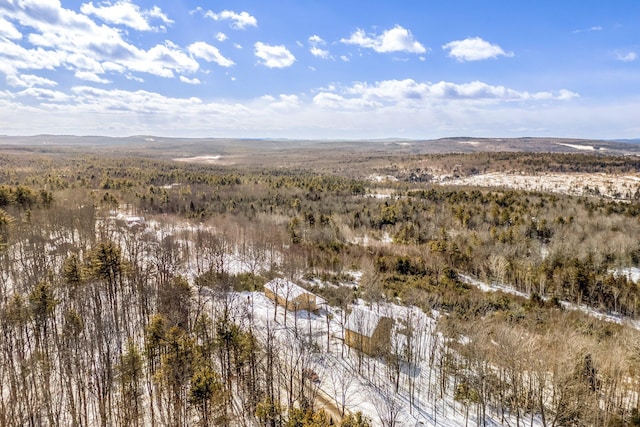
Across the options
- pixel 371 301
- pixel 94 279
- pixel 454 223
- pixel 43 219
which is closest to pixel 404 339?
pixel 371 301

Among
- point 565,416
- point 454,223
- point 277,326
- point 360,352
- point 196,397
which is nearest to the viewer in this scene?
point 196,397

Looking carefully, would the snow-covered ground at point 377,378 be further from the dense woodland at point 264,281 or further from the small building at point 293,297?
the small building at point 293,297

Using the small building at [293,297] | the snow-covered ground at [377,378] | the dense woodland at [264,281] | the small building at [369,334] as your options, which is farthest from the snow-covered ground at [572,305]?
the small building at [293,297]

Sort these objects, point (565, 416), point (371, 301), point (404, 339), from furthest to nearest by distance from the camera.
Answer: point (371, 301) < point (404, 339) < point (565, 416)

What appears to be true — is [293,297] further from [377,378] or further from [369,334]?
[377,378]

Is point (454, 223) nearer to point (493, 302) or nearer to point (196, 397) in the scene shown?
point (493, 302)

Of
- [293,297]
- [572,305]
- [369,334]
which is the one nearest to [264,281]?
[293,297]
